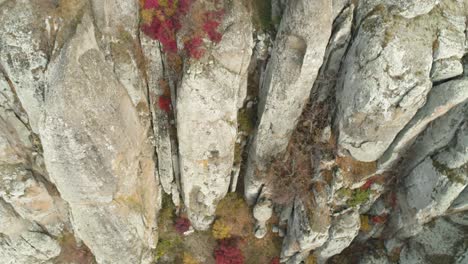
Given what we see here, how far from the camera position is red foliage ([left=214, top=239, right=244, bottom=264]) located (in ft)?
73.5

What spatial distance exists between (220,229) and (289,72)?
469 inches

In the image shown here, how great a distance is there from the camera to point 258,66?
17.1 metres

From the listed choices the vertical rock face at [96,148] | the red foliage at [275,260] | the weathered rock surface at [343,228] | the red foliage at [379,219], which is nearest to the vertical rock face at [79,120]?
the vertical rock face at [96,148]

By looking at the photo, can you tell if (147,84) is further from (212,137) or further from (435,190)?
(435,190)

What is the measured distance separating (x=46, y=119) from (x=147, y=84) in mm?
4906

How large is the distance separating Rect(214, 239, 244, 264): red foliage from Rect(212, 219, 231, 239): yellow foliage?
643 millimetres

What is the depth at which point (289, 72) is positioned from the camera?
51.0 ft

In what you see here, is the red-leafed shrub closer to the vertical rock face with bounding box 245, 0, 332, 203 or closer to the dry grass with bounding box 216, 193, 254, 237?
the vertical rock face with bounding box 245, 0, 332, 203

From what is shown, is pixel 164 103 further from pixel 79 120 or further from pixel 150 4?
pixel 150 4

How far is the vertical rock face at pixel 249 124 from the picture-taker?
14.3m

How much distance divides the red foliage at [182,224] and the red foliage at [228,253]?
103 inches

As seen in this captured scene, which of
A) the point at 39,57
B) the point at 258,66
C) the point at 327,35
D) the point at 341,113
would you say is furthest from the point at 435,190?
the point at 39,57

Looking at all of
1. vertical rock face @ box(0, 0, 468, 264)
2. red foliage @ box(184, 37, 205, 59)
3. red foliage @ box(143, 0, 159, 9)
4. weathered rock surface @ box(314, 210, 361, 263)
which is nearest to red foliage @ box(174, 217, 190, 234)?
vertical rock face @ box(0, 0, 468, 264)

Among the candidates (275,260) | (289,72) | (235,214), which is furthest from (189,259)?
(289,72)
